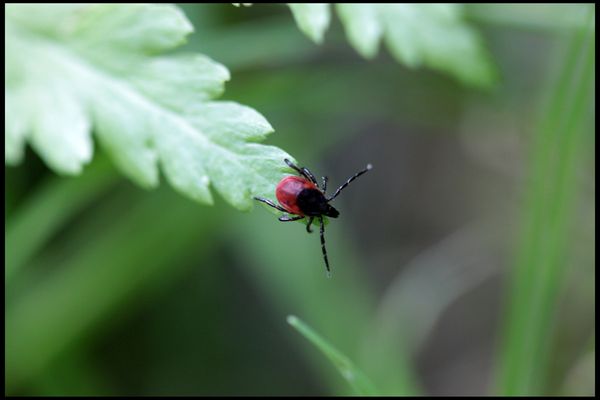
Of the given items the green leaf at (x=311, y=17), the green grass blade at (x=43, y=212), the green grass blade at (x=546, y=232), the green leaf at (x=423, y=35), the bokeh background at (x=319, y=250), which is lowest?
the bokeh background at (x=319, y=250)

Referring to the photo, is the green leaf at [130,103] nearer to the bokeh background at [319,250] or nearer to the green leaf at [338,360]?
the green leaf at [338,360]

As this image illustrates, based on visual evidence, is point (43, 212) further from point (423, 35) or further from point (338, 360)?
point (338, 360)

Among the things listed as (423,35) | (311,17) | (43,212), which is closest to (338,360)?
(311,17)

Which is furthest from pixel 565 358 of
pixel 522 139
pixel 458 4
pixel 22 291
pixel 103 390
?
pixel 22 291

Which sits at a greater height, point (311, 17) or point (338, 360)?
point (311, 17)

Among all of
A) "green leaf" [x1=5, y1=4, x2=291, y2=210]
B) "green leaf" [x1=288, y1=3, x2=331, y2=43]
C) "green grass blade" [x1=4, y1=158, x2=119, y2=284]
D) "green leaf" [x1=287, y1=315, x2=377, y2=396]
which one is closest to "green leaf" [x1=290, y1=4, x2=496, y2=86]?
"green leaf" [x1=288, y1=3, x2=331, y2=43]

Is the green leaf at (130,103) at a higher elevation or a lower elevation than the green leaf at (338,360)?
higher

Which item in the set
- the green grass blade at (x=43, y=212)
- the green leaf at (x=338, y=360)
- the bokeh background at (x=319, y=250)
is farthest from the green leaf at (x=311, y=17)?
the green grass blade at (x=43, y=212)
